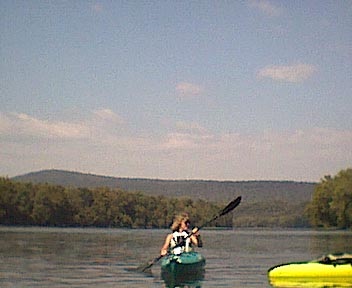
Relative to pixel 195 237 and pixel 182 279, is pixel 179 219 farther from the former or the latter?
pixel 182 279

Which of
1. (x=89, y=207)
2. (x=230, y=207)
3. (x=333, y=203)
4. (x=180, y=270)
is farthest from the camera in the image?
(x=89, y=207)

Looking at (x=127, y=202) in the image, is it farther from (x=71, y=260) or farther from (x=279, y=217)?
(x=71, y=260)

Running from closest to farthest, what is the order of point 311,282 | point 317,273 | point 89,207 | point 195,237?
point 311,282, point 317,273, point 195,237, point 89,207

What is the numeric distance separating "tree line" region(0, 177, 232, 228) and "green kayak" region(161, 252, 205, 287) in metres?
79.3

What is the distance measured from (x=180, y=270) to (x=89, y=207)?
92.1 meters

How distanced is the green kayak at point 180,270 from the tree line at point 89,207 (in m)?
79.3

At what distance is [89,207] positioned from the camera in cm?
Result: 11006

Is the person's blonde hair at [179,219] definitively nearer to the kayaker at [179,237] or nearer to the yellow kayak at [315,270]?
the kayaker at [179,237]

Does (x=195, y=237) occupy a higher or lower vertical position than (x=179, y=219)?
lower

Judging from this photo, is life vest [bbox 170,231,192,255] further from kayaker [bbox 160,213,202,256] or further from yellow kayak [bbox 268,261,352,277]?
yellow kayak [bbox 268,261,352,277]

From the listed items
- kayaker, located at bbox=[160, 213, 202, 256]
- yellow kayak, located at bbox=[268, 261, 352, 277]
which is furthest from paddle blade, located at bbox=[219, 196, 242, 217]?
yellow kayak, located at bbox=[268, 261, 352, 277]

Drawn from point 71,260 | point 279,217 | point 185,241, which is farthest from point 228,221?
point 185,241

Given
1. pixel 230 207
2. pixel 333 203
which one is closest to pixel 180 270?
pixel 230 207

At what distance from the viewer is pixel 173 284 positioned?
1855 centimetres
